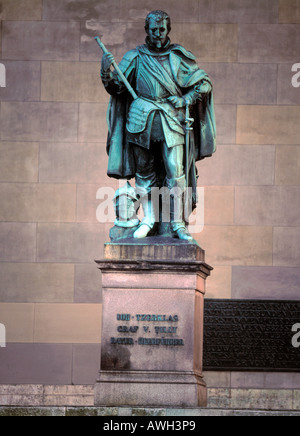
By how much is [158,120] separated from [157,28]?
1.15 m

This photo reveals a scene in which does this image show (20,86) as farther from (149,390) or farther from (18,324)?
(149,390)

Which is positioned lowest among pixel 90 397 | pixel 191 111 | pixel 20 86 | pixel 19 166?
pixel 90 397

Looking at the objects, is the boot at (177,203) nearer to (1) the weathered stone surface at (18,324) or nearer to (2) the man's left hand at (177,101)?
(2) the man's left hand at (177,101)

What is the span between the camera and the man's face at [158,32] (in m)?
14.0

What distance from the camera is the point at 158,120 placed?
13.9 meters

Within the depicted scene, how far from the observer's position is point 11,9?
18.7 m

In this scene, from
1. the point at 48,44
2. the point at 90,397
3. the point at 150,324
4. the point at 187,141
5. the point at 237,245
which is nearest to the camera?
the point at 150,324

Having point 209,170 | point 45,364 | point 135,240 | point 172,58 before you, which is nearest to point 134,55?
point 172,58

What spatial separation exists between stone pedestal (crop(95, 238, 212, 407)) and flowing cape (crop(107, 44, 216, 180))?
1.16 metres

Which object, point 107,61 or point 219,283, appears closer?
point 107,61

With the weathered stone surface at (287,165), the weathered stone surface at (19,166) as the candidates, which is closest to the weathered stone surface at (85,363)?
the weathered stone surface at (19,166)

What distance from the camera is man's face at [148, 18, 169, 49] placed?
1399 cm

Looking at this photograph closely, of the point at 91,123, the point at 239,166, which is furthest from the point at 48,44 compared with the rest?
the point at 239,166

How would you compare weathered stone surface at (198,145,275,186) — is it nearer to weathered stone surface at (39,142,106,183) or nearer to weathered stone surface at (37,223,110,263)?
weathered stone surface at (39,142,106,183)
